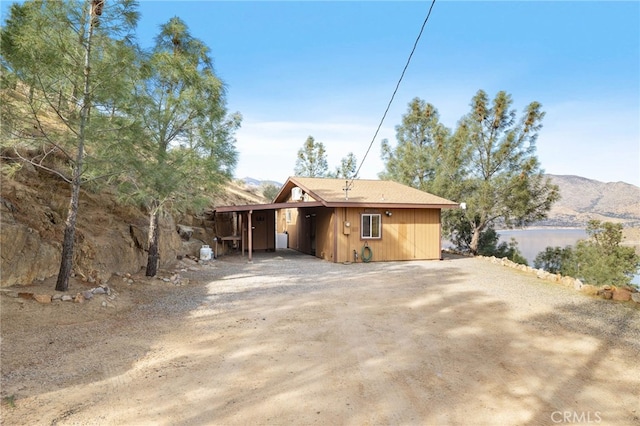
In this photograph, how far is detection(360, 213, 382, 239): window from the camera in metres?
13.7

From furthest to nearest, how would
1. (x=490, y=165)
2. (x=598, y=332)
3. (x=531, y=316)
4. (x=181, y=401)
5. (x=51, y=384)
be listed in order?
(x=490, y=165), (x=531, y=316), (x=598, y=332), (x=51, y=384), (x=181, y=401)

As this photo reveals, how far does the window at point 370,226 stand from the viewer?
45.1 feet

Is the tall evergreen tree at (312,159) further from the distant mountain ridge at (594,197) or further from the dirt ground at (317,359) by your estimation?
the distant mountain ridge at (594,197)

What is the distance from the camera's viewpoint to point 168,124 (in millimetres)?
8742

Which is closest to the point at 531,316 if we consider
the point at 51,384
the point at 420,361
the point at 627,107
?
the point at 420,361

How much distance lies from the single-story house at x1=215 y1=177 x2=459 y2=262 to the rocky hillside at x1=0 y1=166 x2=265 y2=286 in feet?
15.4

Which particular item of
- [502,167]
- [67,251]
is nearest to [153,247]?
[67,251]

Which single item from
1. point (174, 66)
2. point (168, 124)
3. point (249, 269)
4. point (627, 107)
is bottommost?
point (249, 269)

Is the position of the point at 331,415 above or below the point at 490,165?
below

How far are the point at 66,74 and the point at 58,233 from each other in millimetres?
3324

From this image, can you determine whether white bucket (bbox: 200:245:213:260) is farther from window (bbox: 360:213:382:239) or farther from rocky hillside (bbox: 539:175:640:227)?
rocky hillside (bbox: 539:175:640:227)

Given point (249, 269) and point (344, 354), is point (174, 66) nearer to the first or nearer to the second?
point (249, 269)

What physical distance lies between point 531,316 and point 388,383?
13.4 ft

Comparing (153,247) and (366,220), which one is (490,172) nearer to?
(366,220)
